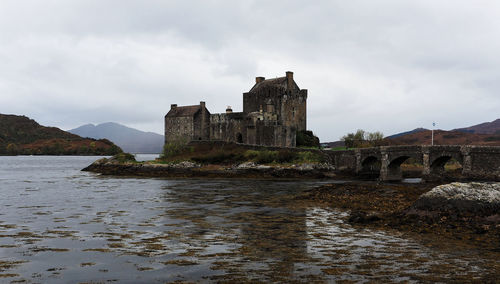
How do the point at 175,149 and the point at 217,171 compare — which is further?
the point at 175,149

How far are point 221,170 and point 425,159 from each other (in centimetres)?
2904

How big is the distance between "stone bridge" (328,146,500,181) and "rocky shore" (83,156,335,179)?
3703 mm

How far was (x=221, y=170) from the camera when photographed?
6156 centimetres

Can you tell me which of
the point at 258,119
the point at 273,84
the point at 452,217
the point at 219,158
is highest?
the point at 273,84

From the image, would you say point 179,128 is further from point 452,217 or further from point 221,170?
point 452,217

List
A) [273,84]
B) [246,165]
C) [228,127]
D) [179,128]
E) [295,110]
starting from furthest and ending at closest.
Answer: [179,128]
[228,127]
[295,110]
[273,84]
[246,165]

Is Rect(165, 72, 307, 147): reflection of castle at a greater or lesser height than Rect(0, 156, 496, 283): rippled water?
greater

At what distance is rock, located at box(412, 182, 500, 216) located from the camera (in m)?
18.4

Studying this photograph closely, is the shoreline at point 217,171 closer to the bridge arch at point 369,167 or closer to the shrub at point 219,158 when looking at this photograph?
the shrub at point 219,158

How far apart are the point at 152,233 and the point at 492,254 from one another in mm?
12607

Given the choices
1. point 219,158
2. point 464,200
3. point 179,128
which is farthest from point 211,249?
point 179,128

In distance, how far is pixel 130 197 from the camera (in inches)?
1256

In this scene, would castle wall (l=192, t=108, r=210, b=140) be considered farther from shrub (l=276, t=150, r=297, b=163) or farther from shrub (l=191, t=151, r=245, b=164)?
shrub (l=276, t=150, r=297, b=163)

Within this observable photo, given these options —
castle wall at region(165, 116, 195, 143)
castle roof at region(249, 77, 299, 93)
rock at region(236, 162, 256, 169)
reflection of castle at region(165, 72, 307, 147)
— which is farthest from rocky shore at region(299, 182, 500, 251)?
castle wall at region(165, 116, 195, 143)
